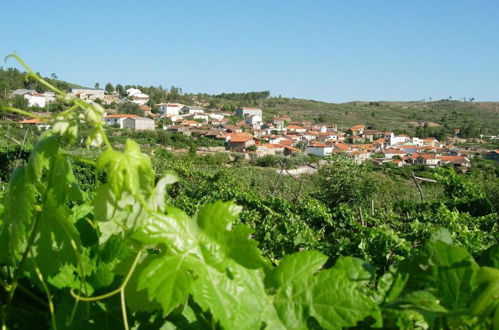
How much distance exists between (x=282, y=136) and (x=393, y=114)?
→ 45.3 m

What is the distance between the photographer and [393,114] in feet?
334

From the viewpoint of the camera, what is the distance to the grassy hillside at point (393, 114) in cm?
8799

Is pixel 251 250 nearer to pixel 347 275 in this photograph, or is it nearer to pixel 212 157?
pixel 347 275

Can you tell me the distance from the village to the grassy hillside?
8136 millimetres

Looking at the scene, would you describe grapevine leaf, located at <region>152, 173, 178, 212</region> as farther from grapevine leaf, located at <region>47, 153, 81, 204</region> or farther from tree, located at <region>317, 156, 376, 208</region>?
tree, located at <region>317, 156, 376, 208</region>

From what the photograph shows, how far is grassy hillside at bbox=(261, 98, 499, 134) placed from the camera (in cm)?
8799

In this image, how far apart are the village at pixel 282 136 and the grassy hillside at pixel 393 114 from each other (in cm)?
814

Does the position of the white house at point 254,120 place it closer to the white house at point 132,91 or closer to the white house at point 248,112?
the white house at point 248,112

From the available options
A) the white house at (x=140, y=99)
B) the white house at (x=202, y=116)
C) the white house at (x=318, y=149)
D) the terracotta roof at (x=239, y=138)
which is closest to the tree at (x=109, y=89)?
the white house at (x=140, y=99)

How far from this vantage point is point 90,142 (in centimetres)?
60

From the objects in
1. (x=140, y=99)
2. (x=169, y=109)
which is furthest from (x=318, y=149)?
(x=140, y=99)

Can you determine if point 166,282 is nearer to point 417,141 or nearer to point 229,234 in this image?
point 229,234

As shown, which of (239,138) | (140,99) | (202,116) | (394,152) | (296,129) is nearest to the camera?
(394,152)

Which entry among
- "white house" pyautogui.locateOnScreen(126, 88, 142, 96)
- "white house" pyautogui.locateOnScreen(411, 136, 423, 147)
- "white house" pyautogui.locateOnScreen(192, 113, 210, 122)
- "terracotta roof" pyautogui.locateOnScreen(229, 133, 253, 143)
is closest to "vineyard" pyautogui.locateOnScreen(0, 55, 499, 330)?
"terracotta roof" pyautogui.locateOnScreen(229, 133, 253, 143)
